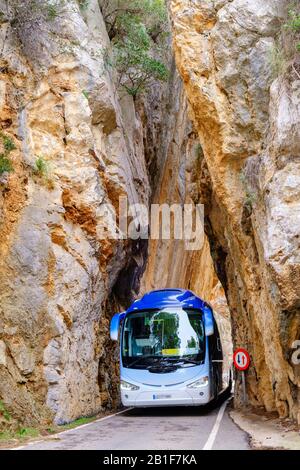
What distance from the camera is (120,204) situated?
61.9 feet

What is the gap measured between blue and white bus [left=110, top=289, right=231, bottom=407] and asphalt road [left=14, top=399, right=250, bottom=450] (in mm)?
629

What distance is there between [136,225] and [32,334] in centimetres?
841

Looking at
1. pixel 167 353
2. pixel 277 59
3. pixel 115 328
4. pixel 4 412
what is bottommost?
pixel 4 412

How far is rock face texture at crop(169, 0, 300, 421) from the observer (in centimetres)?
1134

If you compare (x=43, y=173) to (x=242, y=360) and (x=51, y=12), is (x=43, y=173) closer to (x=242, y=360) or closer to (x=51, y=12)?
(x=51, y=12)

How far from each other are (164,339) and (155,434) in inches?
164

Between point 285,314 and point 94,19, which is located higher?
point 94,19

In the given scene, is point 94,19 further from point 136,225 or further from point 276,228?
point 276,228

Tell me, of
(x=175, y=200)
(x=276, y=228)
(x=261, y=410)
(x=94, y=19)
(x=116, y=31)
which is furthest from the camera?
(x=175, y=200)

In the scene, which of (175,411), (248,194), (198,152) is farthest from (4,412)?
(198,152)

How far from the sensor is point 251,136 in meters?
14.6

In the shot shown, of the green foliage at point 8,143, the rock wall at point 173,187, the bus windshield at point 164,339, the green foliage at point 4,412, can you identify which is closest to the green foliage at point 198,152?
the rock wall at point 173,187

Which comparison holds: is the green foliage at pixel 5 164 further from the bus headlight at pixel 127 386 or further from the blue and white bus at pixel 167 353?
the bus headlight at pixel 127 386
